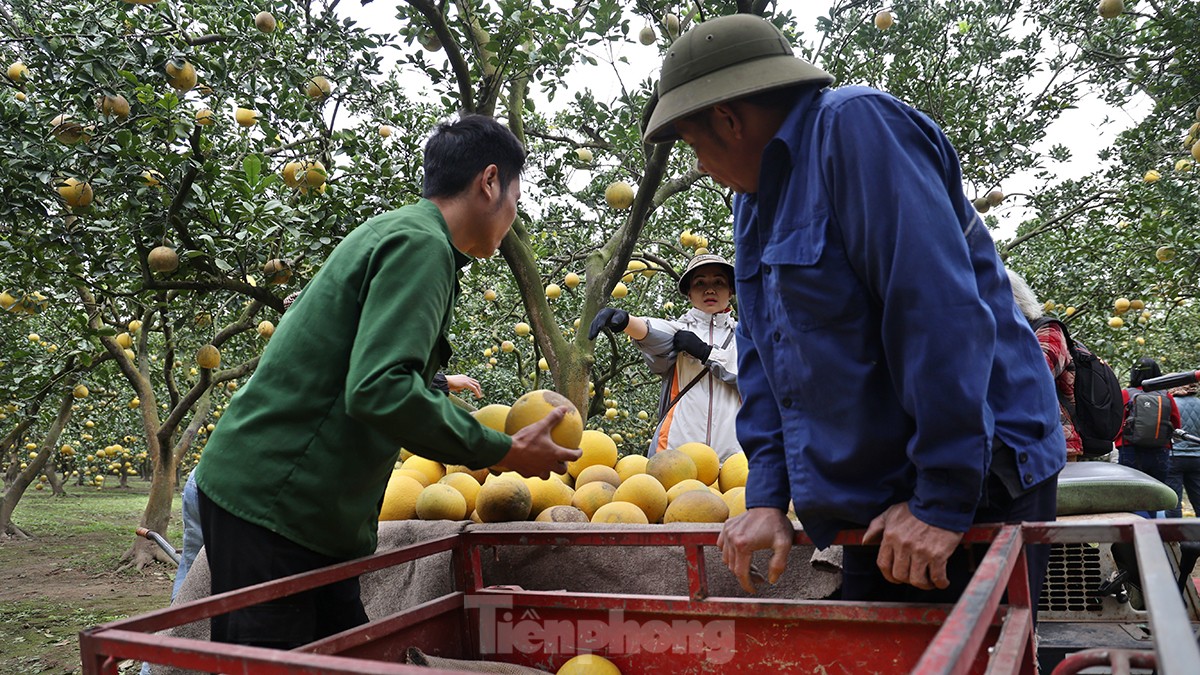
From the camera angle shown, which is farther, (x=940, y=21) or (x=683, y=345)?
(x=940, y=21)

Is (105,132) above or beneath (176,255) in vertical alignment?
above

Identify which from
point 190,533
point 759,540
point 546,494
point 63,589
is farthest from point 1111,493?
point 63,589

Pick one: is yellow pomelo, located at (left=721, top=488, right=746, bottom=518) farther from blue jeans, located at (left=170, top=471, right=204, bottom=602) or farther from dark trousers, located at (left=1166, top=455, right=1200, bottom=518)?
dark trousers, located at (left=1166, top=455, right=1200, bottom=518)

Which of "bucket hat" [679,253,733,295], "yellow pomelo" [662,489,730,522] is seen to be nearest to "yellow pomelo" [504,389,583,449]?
"yellow pomelo" [662,489,730,522]

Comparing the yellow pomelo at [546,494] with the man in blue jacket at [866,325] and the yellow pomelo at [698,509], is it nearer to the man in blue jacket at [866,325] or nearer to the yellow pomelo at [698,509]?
the yellow pomelo at [698,509]

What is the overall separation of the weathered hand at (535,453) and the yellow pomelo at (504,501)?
3.10 feet

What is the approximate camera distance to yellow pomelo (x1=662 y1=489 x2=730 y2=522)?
2912 millimetres

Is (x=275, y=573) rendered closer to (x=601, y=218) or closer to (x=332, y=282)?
(x=332, y=282)

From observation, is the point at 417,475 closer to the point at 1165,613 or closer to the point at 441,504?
the point at 441,504

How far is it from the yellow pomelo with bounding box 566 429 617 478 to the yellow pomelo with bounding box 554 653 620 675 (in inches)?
59.5

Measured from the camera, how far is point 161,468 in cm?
966

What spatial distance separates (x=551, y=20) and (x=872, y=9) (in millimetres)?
3657

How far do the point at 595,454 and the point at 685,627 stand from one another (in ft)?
5.30

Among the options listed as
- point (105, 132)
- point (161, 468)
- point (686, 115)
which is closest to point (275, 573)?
point (686, 115)
